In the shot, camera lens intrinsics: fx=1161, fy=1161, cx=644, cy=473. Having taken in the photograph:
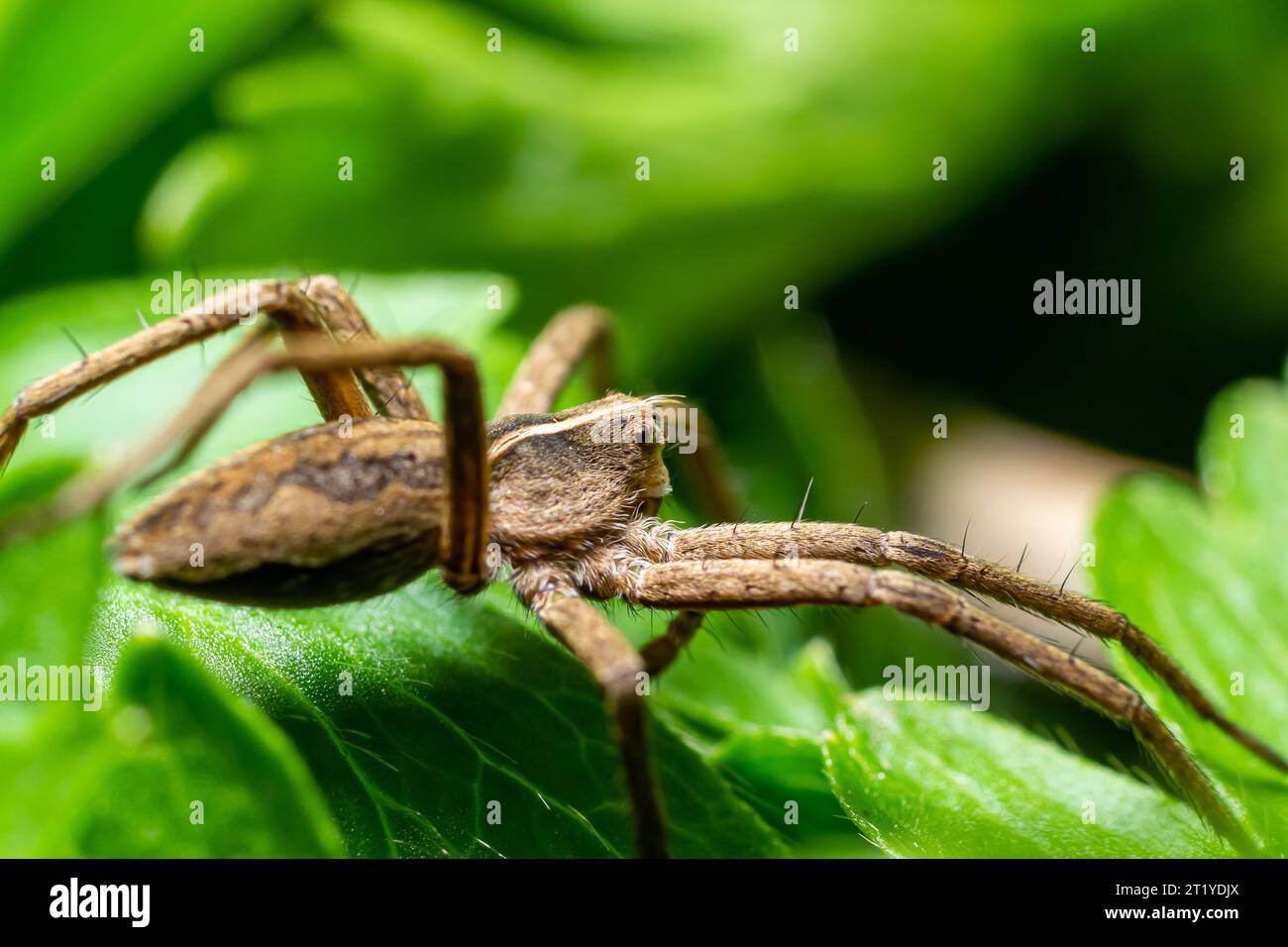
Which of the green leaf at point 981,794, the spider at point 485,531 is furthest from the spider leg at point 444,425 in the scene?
the green leaf at point 981,794

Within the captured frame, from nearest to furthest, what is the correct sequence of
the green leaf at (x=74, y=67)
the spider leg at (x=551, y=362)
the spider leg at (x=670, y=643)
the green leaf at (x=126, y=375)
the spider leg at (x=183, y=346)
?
the spider leg at (x=183, y=346) < the spider leg at (x=670, y=643) < the green leaf at (x=126, y=375) < the green leaf at (x=74, y=67) < the spider leg at (x=551, y=362)

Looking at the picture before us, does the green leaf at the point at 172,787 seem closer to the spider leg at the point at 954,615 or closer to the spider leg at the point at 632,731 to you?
the spider leg at the point at 632,731

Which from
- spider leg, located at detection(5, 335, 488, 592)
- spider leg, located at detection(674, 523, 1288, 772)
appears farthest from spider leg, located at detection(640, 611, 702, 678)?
spider leg, located at detection(5, 335, 488, 592)

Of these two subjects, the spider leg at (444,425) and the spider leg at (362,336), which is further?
the spider leg at (362,336)

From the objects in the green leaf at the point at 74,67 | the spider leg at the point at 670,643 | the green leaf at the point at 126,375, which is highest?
the green leaf at the point at 74,67

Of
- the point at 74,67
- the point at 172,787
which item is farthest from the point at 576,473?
the point at 74,67

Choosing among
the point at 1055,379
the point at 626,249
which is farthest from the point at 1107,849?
the point at 1055,379

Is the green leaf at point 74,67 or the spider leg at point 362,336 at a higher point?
the green leaf at point 74,67

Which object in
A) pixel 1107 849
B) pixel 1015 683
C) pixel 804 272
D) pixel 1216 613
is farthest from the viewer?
pixel 804 272
